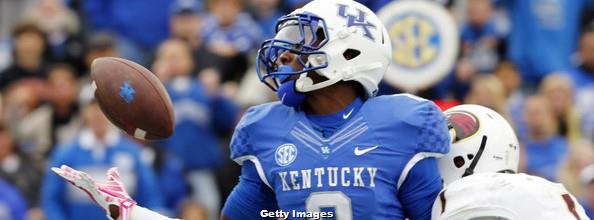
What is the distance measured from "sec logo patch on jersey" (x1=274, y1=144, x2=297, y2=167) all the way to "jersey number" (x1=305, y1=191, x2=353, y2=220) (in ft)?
0.52

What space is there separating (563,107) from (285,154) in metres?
6.04

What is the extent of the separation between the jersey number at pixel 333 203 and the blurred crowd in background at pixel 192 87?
435 centimetres

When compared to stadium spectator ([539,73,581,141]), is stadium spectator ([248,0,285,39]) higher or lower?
higher

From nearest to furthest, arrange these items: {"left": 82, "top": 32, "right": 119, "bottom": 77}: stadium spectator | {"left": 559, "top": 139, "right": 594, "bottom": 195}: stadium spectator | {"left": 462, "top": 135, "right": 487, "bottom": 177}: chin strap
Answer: {"left": 462, "top": 135, "right": 487, "bottom": 177}: chin strap < {"left": 559, "top": 139, "right": 594, "bottom": 195}: stadium spectator < {"left": 82, "top": 32, "right": 119, "bottom": 77}: stadium spectator

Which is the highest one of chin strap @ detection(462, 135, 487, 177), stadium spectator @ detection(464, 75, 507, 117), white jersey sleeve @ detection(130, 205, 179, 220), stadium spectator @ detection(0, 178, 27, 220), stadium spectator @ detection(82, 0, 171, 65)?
stadium spectator @ detection(82, 0, 171, 65)

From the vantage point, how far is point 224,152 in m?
Result: 11.6

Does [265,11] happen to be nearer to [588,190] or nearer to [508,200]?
[588,190]

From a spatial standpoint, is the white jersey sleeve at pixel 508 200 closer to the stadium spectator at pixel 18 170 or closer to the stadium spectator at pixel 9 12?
the stadium spectator at pixel 18 170

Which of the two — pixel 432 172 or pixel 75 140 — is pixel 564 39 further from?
pixel 432 172

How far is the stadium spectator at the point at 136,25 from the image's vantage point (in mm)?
12750

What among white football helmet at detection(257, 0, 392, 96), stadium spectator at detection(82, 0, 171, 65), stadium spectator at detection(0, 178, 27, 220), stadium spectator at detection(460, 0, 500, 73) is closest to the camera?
white football helmet at detection(257, 0, 392, 96)

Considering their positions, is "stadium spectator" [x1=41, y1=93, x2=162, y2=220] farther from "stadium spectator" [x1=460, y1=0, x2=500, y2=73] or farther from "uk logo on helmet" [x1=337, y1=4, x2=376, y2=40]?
"uk logo on helmet" [x1=337, y1=4, x2=376, y2=40]

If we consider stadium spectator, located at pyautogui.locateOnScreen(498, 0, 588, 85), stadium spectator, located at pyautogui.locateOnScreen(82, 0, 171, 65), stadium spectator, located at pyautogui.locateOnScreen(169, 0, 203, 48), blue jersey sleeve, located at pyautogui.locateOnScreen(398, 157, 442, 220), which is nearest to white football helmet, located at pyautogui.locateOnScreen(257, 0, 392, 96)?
blue jersey sleeve, located at pyautogui.locateOnScreen(398, 157, 442, 220)

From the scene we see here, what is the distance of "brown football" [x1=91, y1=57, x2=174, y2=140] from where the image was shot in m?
5.59
